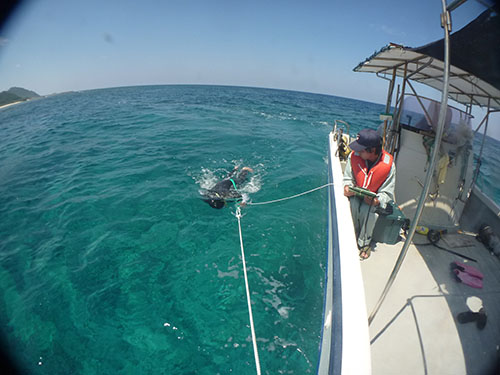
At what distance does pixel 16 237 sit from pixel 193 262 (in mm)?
4941

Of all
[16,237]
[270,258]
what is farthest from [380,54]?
[16,237]

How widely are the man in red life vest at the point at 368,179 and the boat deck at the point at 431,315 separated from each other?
0.53m

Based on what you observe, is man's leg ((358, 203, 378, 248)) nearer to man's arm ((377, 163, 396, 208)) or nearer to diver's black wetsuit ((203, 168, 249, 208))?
man's arm ((377, 163, 396, 208))

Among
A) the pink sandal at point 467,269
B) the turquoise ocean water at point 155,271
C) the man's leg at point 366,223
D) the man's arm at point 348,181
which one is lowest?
the turquoise ocean water at point 155,271

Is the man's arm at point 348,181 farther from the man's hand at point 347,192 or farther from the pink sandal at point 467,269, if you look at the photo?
the pink sandal at point 467,269

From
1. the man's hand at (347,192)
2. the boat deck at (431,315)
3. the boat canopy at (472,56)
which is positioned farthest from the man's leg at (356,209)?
the boat canopy at (472,56)

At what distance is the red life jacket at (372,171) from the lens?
3.00 meters

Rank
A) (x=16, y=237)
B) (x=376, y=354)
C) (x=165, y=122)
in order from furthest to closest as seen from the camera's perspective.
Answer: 1. (x=165, y=122)
2. (x=16, y=237)
3. (x=376, y=354)

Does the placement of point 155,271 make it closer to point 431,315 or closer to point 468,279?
point 431,315

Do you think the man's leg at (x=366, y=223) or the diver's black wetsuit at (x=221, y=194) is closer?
the man's leg at (x=366, y=223)

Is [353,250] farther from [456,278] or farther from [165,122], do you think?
[165,122]

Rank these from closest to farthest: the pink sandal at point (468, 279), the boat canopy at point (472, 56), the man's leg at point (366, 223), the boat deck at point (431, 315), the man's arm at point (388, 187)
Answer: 1. the boat canopy at point (472, 56)
2. the boat deck at point (431, 315)
3. the pink sandal at point (468, 279)
4. the man's arm at point (388, 187)
5. the man's leg at point (366, 223)

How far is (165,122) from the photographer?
17.0 metres

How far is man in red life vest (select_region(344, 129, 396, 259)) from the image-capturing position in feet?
9.45
